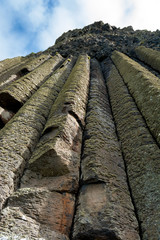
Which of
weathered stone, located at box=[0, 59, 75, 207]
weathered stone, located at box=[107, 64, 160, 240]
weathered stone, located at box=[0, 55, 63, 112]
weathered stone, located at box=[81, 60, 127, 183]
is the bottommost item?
weathered stone, located at box=[107, 64, 160, 240]

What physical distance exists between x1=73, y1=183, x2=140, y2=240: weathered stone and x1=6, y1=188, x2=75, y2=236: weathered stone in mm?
162

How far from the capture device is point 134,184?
3260 millimetres

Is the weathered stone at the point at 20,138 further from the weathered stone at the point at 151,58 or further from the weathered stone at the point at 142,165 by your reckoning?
the weathered stone at the point at 151,58

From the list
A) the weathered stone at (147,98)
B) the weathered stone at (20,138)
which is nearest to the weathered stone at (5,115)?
the weathered stone at (20,138)

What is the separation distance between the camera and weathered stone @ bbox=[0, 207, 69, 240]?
2307 millimetres

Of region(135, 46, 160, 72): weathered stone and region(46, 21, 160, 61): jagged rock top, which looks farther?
region(46, 21, 160, 61): jagged rock top

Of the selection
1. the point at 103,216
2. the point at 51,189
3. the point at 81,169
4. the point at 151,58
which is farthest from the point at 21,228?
the point at 151,58

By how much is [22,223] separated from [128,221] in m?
1.48

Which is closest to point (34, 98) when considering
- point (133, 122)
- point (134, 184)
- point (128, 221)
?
point (133, 122)

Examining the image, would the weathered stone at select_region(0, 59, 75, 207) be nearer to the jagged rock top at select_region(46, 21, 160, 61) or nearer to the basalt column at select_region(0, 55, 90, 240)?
the basalt column at select_region(0, 55, 90, 240)

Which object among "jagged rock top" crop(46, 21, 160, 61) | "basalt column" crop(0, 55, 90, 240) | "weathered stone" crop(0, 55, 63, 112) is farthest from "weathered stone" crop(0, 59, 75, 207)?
"jagged rock top" crop(46, 21, 160, 61)

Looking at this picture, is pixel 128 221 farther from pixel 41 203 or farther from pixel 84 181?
pixel 41 203

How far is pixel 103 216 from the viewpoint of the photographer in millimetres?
2627

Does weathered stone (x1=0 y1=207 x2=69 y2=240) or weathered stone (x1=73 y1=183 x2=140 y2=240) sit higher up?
weathered stone (x1=0 y1=207 x2=69 y2=240)
